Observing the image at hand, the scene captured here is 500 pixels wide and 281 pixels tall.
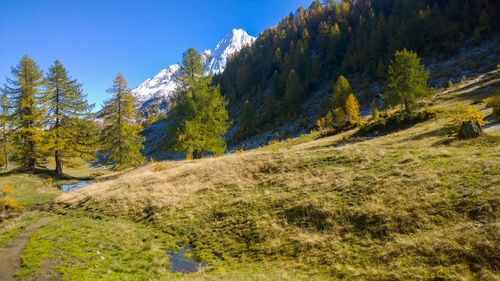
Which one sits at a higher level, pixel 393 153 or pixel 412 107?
pixel 412 107

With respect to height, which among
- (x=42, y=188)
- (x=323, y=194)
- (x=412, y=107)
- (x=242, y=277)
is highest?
(x=412, y=107)

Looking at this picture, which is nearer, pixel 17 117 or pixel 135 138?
pixel 17 117

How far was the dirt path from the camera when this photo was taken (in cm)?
855

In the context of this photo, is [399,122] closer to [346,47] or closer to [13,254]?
[13,254]

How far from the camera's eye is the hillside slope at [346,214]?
629 centimetres

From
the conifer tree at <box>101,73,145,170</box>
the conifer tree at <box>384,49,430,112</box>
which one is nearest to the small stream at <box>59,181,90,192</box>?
the conifer tree at <box>101,73,145,170</box>

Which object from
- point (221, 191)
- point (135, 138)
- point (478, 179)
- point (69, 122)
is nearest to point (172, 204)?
point (221, 191)

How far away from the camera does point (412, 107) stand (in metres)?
27.6

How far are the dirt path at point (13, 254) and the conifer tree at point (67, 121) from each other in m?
22.5

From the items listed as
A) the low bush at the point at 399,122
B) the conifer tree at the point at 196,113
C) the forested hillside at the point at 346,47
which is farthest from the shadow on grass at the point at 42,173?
the forested hillside at the point at 346,47

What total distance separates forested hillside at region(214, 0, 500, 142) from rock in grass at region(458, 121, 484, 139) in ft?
163

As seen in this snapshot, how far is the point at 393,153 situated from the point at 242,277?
13.1 metres

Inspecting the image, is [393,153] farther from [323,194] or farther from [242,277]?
[242,277]

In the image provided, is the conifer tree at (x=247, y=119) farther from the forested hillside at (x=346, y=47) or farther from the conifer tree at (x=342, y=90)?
the conifer tree at (x=342, y=90)
